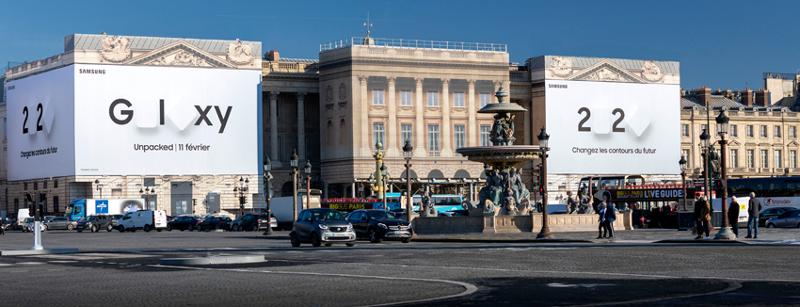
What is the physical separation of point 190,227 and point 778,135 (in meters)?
77.1

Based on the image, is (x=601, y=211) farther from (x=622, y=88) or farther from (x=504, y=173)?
(x=622, y=88)

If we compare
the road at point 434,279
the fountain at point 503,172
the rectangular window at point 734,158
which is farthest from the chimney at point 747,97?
the road at point 434,279

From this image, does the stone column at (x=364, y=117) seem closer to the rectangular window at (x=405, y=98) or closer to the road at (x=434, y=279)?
the rectangular window at (x=405, y=98)

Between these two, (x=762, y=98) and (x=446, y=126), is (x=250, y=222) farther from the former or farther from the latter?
(x=762, y=98)

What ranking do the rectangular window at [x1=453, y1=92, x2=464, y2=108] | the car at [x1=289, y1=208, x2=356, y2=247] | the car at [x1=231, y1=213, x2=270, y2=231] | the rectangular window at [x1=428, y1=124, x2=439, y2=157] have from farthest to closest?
1. the rectangular window at [x1=453, y1=92, x2=464, y2=108]
2. the rectangular window at [x1=428, y1=124, x2=439, y2=157]
3. the car at [x1=231, y1=213, x2=270, y2=231]
4. the car at [x1=289, y1=208, x2=356, y2=247]

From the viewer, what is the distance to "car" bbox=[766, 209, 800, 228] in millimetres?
77000

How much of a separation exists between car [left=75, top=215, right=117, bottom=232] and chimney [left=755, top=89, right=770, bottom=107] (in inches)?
3360

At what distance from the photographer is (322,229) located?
5075 centimetres

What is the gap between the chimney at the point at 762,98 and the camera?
165125mm

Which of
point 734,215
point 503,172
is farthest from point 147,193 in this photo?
point 734,215

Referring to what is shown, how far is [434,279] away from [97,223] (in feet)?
261

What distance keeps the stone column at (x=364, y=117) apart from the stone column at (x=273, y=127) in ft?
30.8

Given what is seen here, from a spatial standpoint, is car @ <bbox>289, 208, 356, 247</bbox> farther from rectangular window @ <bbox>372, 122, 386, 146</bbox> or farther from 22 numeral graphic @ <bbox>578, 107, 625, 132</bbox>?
22 numeral graphic @ <bbox>578, 107, 625, 132</bbox>

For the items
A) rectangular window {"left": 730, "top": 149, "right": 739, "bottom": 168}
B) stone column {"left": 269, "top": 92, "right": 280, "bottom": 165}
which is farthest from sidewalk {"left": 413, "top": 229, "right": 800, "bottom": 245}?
rectangular window {"left": 730, "top": 149, "right": 739, "bottom": 168}
